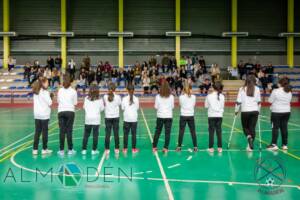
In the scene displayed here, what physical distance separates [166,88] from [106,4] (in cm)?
2941

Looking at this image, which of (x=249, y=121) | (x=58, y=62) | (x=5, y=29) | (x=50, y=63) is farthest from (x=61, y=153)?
(x=5, y=29)

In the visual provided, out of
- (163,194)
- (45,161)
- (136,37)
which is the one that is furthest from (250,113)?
(136,37)

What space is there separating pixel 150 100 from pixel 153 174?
22.8m

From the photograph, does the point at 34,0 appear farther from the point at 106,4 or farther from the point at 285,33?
the point at 285,33

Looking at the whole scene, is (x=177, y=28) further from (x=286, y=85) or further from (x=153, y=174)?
(x=153, y=174)

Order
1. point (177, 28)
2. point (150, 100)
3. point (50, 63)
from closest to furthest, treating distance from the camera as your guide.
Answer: point (150, 100), point (50, 63), point (177, 28)

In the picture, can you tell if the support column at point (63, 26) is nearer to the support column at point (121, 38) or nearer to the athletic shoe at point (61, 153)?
the support column at point (121, 38)

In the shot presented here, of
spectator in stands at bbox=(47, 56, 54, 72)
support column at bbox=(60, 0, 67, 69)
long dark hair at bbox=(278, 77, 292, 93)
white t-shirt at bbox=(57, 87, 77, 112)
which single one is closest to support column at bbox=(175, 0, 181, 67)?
support column at bbox=(60, 0, 67, 69)

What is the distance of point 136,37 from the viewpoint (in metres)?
37.8

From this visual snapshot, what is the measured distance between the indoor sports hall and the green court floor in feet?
0.09
